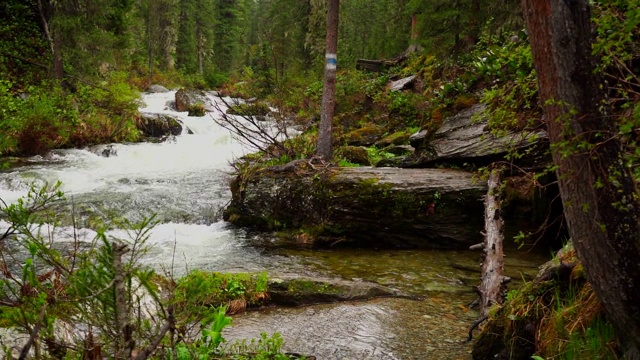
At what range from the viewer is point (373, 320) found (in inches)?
211

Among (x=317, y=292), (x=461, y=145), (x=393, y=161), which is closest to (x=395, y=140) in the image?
(x=393, y=161)

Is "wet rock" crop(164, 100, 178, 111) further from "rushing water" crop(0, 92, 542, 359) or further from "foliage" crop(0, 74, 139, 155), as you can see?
"rushing water" crop(0, 92, 542, 359)

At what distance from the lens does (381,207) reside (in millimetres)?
9188

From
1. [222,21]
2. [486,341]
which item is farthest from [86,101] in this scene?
[222,21]

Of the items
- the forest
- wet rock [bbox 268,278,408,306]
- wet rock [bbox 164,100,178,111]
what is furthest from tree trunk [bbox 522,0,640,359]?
wet rock [bbox 164,100,178,111]

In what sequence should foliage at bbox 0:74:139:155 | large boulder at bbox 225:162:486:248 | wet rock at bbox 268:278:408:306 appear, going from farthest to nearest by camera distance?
foliage at bbox 0:74:139:155
large boulder at bbox 225:162:486:248
wet rock at bbox 268:278:408:306

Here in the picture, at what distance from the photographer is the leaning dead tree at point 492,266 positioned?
4.86 meters

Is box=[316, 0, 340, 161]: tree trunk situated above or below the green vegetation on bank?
above

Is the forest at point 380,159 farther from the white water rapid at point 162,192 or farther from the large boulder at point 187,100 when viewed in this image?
the large boulder at point 187,100

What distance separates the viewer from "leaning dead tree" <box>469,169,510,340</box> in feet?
15.9

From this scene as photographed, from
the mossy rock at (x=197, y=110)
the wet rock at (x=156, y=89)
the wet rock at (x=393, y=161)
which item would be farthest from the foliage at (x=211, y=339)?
the wet rock at (x=156, y=89)

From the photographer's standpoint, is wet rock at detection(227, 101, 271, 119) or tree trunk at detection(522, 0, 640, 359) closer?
tree trunk at detection(522, 0, 640, 359)

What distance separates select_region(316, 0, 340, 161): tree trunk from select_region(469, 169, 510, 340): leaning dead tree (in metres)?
5.18

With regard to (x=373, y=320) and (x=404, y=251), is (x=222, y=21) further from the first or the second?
(x=373, y=320)
